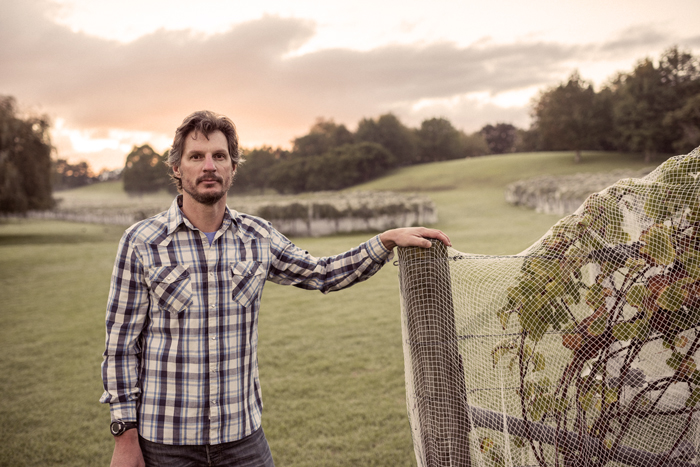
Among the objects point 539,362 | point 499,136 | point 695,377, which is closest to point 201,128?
point 539,362

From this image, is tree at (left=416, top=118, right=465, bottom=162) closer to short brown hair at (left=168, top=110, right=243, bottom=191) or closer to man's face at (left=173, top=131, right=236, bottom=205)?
short brown hair at (left=168, top=110, right=243, bottom=191)

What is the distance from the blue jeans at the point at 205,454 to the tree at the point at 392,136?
7430 centimetres

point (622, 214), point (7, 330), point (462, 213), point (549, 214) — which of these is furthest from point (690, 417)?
point (462, 213)

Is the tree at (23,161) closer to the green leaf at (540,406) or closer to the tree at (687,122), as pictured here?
the green leaf at (540,406)

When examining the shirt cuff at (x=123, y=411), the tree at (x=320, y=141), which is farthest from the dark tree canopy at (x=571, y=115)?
the shirt cuff at (x=123, y=411)

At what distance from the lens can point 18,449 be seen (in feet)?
13.9

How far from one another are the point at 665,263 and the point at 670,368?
567mm

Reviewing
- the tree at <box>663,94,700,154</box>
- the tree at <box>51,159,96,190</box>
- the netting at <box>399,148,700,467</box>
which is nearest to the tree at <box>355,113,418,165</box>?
the tree at <box>663,94,700,154</box>

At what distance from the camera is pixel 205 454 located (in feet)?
7.14

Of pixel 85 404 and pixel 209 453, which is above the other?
pixel 209 453

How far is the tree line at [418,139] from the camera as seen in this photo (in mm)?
23891

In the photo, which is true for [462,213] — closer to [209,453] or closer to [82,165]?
[209,453]

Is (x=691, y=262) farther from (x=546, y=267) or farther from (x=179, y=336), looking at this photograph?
(x=179, y=336)

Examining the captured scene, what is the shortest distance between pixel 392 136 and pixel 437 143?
379 inches
